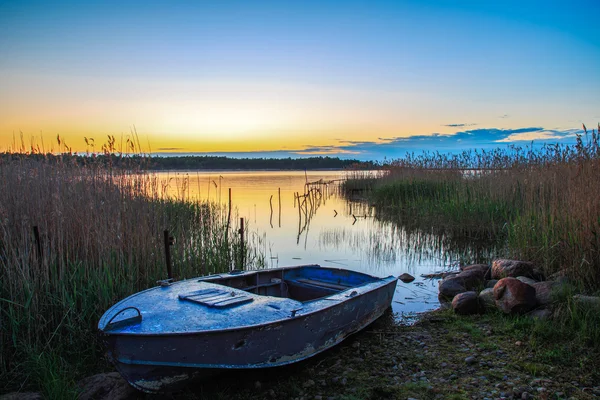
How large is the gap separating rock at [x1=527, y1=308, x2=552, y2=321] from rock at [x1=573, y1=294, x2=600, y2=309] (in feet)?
1.17

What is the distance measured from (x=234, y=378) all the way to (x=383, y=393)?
141 cm

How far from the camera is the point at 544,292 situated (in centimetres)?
513

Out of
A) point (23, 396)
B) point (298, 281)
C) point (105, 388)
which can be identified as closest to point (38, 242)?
point (23, 396)

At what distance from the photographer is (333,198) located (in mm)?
24500

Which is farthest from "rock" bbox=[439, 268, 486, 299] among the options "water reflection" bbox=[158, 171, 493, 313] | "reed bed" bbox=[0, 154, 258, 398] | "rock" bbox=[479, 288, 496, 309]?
"reed bed" bbox=[0, 154, 258, 398]

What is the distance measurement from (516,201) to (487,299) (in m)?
6.26

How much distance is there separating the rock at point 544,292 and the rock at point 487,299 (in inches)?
22.6

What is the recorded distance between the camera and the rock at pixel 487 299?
5691 mm

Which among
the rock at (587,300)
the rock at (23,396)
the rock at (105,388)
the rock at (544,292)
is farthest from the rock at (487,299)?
the rock at (23,396)

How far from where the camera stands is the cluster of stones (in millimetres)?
5156

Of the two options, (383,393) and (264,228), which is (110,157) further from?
(264,228)

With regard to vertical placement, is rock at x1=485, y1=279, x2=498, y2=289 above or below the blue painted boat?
below

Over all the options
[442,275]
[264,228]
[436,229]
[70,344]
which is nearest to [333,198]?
[264,228]

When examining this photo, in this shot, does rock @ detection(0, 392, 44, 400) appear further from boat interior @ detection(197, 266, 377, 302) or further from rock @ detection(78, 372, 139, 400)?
boat interior @ detection(197, 266, 377, 302)
